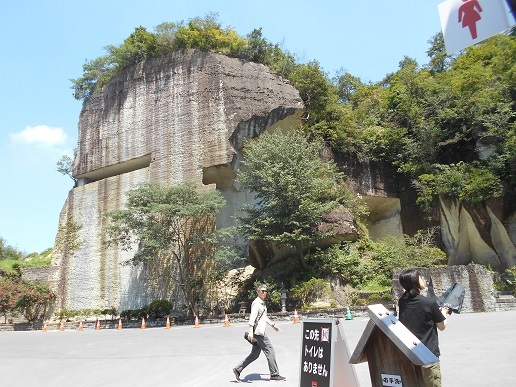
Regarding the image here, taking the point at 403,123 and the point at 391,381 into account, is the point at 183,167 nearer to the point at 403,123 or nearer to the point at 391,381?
the point at 403,123

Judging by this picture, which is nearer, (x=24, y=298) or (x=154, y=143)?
(x=24, y=298)

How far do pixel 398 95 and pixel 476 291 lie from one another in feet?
51.6

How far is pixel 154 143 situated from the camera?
25016 mm

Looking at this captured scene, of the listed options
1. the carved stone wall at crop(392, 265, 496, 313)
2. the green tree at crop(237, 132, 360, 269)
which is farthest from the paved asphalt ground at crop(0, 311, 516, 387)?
the green tree at crop(237, 132, 360, 269)

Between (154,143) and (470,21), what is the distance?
23006 millimetres

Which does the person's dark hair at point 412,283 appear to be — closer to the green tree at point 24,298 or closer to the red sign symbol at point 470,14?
the red sign symbol at point 470,14

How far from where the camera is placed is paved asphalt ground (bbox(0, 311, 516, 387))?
18.7ft

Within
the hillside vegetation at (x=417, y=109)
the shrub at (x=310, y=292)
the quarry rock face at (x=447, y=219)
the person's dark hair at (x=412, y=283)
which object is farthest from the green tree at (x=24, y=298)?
the person's dark hair at (x=412, y=283)

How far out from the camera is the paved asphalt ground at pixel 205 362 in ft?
18.7

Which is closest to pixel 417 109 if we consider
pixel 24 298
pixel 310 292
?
pixel 310 292

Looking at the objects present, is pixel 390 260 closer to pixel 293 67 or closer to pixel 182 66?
pixel 293 67

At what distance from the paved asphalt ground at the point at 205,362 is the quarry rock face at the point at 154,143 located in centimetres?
1238

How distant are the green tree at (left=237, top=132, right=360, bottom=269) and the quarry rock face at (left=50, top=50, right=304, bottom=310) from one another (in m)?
3.37

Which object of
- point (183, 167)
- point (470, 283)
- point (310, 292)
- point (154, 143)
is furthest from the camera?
point (154, 143)
